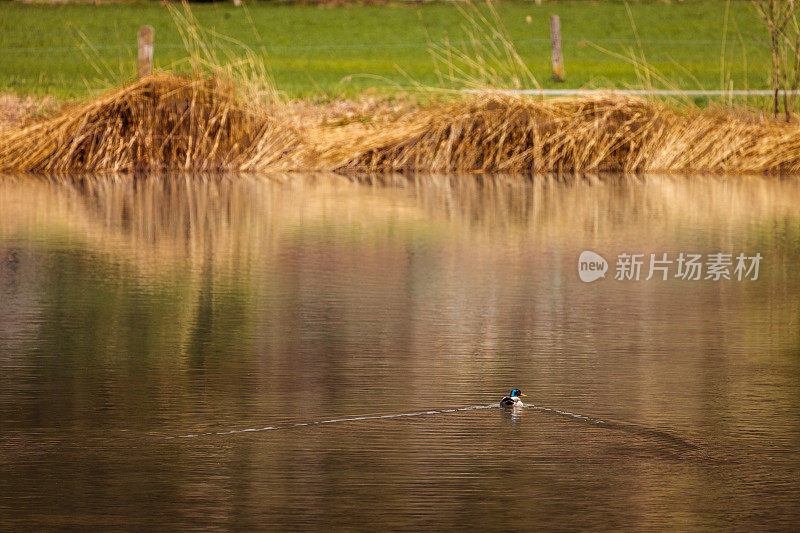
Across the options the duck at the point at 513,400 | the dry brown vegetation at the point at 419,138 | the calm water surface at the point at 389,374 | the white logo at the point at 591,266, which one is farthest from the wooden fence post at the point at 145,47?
the duck at the point at 513,400

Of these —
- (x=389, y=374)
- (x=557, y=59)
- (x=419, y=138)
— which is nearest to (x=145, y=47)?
(x=419, y=138)

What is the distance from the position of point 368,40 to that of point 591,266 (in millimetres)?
32521

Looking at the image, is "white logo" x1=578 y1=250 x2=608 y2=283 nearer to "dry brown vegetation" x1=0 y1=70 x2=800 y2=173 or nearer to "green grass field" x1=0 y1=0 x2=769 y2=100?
"dry brown vegetation" x1=0 y1=70 x2=800 y2=173

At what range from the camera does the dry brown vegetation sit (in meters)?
21.5

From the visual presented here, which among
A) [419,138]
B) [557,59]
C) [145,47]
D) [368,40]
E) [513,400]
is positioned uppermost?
[368,40]

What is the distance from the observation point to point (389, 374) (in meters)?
8.30

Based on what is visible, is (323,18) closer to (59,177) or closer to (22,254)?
(59,177)

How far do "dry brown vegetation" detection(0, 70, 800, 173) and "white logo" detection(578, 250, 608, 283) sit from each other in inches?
340

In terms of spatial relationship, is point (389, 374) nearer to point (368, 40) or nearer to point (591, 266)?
point (591, 266)

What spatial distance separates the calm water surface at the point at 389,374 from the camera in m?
5.93

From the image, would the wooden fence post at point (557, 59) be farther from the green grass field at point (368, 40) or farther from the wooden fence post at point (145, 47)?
the wooden fence post at point (145, 47)

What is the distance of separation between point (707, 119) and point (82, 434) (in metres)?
16.4

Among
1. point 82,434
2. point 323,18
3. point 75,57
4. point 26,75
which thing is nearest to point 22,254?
point 82,434

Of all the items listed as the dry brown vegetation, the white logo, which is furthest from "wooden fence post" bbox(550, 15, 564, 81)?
the white logo
